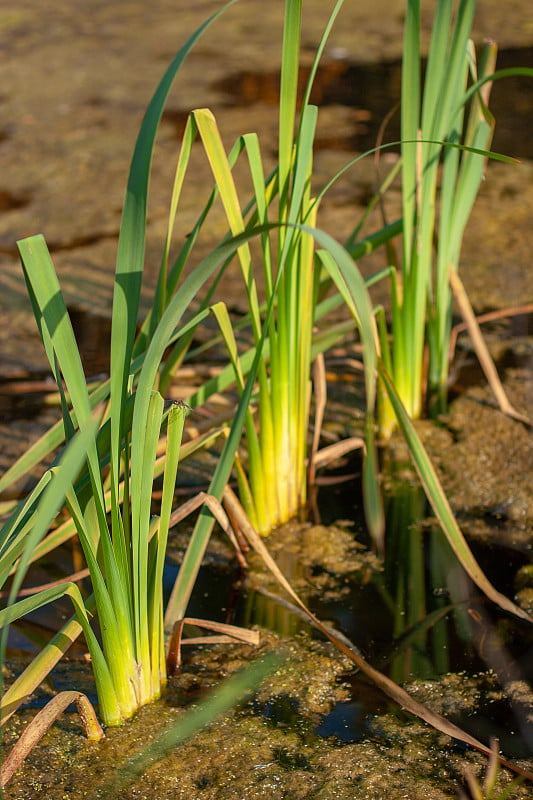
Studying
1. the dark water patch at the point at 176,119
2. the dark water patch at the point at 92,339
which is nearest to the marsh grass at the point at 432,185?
the dark water patch at the point at 92,339

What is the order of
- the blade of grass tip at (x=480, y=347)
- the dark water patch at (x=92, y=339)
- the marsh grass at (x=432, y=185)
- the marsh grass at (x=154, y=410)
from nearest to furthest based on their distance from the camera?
the marsh grass at (x=154, y=410) → the marsh grass at (x=432, y=185) → the blade of grass tip at (x=480, y=347) → the dark water patch at (x=92, y=339)

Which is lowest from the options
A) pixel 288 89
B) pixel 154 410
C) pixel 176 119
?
pixel 154 410

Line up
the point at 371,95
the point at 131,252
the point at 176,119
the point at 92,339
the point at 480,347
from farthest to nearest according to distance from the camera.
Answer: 1. the point at 371,95
2. the point at 176,119
3. the point at 92,339
4. the point at 480,347
5. the point at 131,252

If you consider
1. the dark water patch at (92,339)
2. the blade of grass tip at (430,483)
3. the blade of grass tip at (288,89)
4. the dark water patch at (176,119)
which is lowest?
the dark water patch at (92,339)

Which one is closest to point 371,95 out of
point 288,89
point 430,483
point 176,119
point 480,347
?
point 176,119

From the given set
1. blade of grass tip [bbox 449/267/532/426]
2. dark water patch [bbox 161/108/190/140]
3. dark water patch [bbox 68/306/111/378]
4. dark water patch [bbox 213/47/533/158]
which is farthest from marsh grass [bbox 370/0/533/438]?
dark water patch [bbox 161/108/190/140]

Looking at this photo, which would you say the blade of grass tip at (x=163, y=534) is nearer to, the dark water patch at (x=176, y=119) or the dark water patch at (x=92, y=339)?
the dark water patch at (x=92, y=339)

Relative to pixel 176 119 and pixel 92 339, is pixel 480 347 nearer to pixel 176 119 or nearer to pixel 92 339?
pixel 92 339

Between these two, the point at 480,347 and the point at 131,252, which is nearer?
the point at 131,252

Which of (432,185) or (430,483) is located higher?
(432,185)

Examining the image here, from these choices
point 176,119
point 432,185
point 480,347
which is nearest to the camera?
point 432,185

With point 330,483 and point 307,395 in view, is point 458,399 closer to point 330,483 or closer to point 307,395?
point 330,483

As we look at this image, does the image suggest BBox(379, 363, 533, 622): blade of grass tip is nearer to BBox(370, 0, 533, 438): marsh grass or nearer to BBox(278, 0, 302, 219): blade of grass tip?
BBox(278, 0, 302, 219): blade of grass tip
